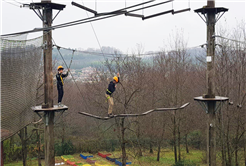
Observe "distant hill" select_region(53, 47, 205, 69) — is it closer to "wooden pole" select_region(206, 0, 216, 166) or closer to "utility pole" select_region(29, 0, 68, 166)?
"utility pole" select_region(29, 0, 68, 166)

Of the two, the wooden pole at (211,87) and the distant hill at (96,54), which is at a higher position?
the distant hill at (96,54)

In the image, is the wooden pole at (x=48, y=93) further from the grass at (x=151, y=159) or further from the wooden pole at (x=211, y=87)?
the grass at (x=151, y=159)

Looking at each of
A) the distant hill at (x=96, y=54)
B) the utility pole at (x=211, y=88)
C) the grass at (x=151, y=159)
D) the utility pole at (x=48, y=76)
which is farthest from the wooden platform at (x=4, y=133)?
the grass at (x=151, y=159)

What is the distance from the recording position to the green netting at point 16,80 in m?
6.41

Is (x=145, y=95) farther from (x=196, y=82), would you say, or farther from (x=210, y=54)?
(x=210, y=54)

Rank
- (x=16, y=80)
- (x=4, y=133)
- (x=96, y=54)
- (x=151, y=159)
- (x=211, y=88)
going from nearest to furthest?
(x=16, y=80) → (x=4, y=133) → (x=211, y=88) → (x=96, y=54) → (x=151, y=159)

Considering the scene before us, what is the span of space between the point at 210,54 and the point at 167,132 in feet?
47.0

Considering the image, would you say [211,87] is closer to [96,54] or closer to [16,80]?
[96,54]

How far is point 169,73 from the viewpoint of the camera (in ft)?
68.7

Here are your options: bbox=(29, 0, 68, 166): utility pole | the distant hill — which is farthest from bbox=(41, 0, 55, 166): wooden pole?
the distant hill

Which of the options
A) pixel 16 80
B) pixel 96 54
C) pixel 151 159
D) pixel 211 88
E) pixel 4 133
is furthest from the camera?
pixel 151 159

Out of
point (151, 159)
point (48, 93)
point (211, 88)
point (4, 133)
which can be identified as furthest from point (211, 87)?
point (151, 159)

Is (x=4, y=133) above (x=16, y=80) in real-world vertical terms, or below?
below

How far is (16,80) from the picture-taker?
6.92 metres
